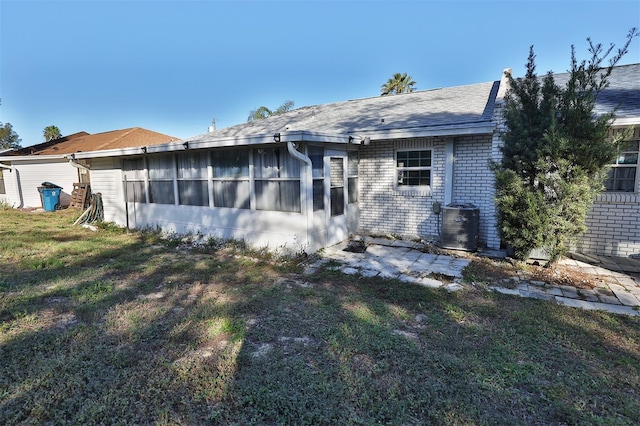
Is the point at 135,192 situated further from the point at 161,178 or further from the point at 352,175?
the point at 352,175

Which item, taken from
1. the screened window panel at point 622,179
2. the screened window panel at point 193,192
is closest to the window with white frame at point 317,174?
the screened window panel at point 193,192

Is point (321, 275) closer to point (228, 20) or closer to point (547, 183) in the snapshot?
point (547, 183)

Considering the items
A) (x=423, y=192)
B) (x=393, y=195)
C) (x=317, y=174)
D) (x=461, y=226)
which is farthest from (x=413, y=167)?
(x=317, y=174)

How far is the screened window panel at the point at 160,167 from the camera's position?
8.78 metres

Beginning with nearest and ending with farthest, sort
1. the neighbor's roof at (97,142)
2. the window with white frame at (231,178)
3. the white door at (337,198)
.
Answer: the white door at (337,198), the window with white frame at (231,178), the neighbor's roof at (97,142)

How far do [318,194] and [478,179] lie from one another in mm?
3337

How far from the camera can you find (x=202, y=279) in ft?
17.8

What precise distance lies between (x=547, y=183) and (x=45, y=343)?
676 cm

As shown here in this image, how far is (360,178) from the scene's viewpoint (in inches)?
324

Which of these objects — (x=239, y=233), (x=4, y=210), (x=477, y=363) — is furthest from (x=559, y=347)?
(x=4, y=210)

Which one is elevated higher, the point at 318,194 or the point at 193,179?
the point at 193,179

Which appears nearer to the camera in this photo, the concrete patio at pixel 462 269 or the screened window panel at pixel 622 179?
the concrete patio at pixel 462 269

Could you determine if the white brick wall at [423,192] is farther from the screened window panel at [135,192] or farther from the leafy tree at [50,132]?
the leafy tree at [50,132]

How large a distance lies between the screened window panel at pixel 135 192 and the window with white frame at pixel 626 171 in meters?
11.0
